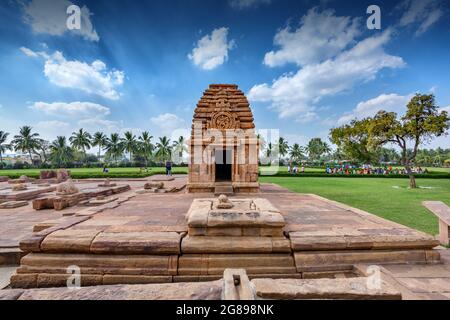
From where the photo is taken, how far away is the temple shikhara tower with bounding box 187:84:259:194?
871cm

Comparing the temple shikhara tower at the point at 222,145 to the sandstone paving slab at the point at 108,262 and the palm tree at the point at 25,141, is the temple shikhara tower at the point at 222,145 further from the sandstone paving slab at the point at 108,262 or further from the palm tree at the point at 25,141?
the palm tree at the point at 25,141

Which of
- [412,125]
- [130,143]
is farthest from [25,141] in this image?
[412,125]

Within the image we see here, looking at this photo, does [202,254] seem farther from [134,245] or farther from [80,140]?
[80,140]

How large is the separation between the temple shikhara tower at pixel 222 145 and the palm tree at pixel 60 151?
5401 cm

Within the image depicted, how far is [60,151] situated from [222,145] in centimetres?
5544

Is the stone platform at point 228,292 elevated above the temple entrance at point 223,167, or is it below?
below

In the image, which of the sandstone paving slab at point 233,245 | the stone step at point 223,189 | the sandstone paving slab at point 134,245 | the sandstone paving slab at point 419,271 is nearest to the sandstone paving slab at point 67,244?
the sandstone paving slab at point 134,245

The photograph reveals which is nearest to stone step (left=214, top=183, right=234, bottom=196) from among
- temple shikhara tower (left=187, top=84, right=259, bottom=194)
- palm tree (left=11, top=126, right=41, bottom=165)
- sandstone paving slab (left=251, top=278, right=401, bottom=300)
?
temple shikhara tower (left=187, top=84, right=259, bottom=194)

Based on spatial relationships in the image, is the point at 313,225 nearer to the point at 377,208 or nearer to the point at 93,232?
the point at 93,232

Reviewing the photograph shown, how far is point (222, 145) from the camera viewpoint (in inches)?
343

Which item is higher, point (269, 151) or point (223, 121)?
point (269, 151)

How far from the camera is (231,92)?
9.33 meters

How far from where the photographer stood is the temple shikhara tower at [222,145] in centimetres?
871

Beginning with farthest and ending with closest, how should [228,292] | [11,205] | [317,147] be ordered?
[317,147] < [11,205] < [228,292]
